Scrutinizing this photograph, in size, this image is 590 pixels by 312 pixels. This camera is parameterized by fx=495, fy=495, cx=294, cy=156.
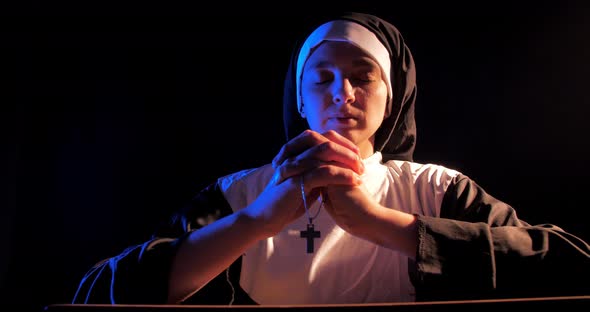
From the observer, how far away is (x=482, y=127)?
2.00m

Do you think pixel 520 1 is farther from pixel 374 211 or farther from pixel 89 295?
pixel 89 295

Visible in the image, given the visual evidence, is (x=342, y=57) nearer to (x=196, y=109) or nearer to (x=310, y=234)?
(x=310, y=234)

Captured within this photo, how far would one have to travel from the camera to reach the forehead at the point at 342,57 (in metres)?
1.38

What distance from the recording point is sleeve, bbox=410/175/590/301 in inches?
40.1

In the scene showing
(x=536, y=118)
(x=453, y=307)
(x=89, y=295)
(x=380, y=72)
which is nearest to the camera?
(x=453, y=307)

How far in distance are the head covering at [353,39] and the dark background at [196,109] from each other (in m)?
0.61

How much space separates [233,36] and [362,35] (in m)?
0.80

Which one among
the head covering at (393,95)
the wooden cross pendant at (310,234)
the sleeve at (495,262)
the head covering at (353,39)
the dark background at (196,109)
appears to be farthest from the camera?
the dark background at (196,109)

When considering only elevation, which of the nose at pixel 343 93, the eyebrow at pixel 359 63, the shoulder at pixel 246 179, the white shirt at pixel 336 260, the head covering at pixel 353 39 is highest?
the head covering at pixel 353 39

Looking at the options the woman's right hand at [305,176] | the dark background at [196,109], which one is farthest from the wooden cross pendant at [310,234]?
the dark background at [196,109]

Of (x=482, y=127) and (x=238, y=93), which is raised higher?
(x=238, y=93)

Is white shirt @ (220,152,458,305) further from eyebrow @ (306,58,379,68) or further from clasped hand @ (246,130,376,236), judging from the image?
eyebrow @ (306,58,379,68)

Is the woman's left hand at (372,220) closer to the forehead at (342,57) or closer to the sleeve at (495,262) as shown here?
the sleeve at (495,262)

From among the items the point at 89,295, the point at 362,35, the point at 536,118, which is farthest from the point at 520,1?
the point at 89,295
